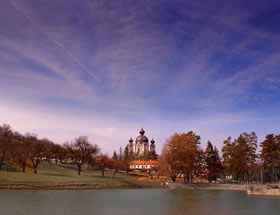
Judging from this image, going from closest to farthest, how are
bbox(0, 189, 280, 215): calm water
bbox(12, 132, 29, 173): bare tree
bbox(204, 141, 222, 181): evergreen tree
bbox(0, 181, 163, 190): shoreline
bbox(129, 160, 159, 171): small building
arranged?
bbox(0, 189, 280, 215): calm water < bbox(0, 181, 163, 190): shoreline < bbox(12, 132, 29, 173): bare tree < bbox(204, 141, 222, 181): evergreen tree < bbox(129, 160, 159, 171): small building

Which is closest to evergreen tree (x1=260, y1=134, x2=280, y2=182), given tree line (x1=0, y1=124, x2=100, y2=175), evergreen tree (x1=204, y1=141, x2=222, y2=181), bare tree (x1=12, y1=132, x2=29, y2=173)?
evergreen tree (x1=204, y1=141, x2=222, y2=181)

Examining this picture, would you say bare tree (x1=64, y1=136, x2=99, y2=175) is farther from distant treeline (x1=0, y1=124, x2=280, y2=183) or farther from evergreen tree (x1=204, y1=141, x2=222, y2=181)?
evergreen tree (x1=204, y1=141, x2=222, y2=181)

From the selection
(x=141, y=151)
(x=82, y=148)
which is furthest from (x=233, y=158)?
(x=141, y=151)

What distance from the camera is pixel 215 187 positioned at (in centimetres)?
7212

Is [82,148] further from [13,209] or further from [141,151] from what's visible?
[141,151]

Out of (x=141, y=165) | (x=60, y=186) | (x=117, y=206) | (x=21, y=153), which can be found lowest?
(x=117, y=206)

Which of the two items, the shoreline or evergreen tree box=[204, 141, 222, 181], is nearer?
the shoreline

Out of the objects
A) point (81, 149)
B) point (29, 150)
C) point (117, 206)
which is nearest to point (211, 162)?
point (81, 149)

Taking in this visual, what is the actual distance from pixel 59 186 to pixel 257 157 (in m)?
54.1

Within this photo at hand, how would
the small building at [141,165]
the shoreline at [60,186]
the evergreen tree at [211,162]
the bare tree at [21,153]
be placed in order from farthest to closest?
the small building at [141,165], the evergreen tree at [211,162], the bare tree at [21,153], the shoreline at [60,186]

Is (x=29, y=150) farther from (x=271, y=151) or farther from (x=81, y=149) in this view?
(x=271, y=151)

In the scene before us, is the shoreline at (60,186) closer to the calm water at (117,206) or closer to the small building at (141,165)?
the calm water at (117,206)

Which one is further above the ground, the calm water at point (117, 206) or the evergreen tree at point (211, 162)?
the evergreen tree at point (211, 162)

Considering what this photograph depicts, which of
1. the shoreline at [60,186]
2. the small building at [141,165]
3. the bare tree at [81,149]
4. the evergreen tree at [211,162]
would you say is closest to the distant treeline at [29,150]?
the bare tree at [81,149]
